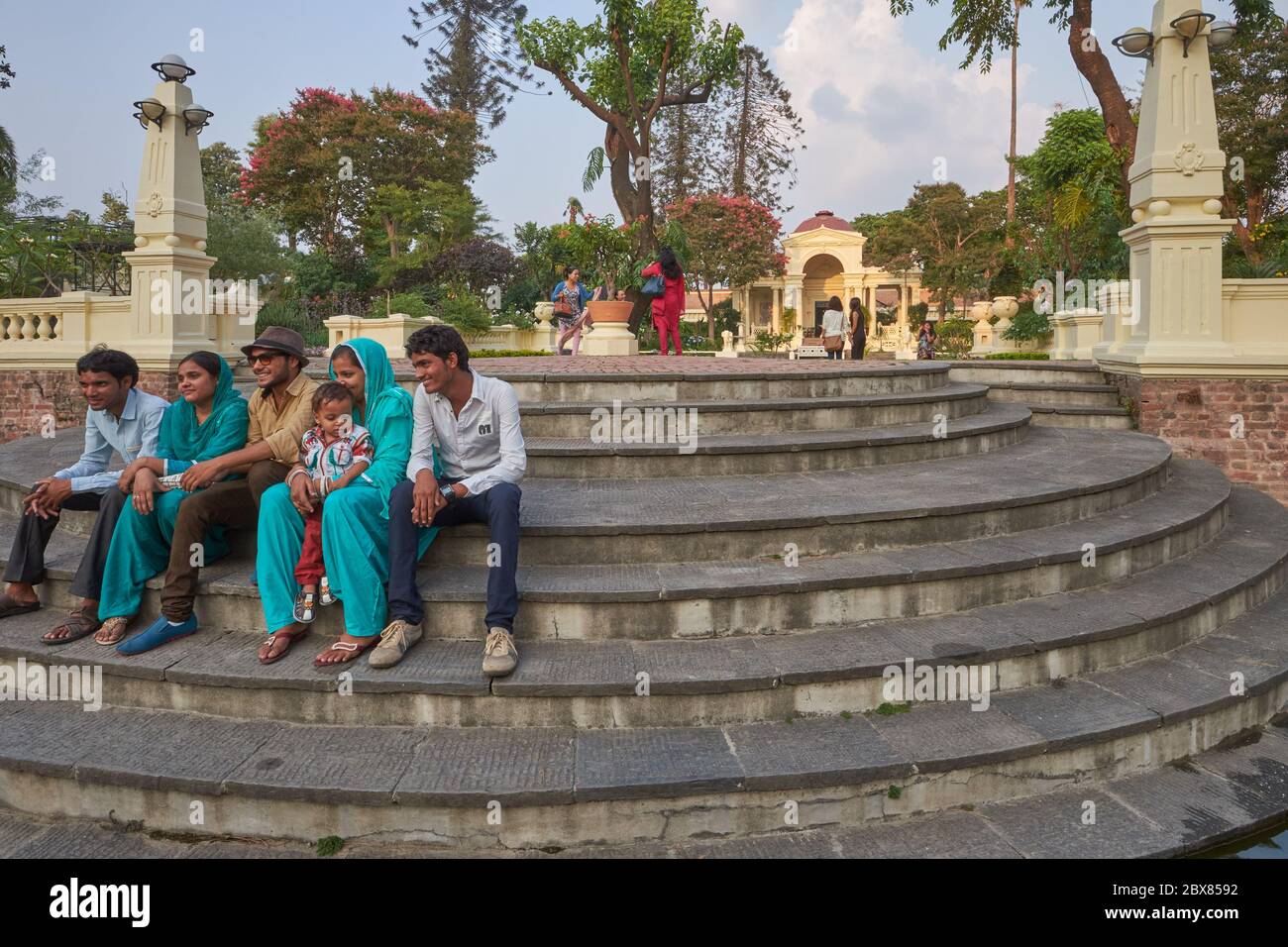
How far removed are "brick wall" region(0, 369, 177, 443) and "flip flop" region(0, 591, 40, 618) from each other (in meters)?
7.16

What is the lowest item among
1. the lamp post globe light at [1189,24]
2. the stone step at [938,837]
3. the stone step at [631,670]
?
the stone step at [938,837]

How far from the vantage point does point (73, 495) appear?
4191 mm

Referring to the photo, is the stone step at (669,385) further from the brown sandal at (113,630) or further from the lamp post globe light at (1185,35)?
the lamp post globe light at (1185,35)

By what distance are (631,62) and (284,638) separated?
66.1ft

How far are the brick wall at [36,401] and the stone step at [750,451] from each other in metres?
7.52

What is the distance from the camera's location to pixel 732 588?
3799 mm

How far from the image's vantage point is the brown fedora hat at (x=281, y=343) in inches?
160

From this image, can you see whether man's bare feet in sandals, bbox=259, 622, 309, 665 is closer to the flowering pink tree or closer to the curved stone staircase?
the curved stone staircase

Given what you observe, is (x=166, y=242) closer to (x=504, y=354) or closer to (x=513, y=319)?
(x=504, y=354)

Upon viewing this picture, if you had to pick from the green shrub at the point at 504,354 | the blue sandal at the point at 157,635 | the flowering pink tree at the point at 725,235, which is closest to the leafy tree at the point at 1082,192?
the green shrub at the point at 504,354

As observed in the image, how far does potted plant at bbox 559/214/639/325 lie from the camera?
51.5ft

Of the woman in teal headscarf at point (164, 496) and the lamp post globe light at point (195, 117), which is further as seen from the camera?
the lamp post globe light at point (195, 117)
